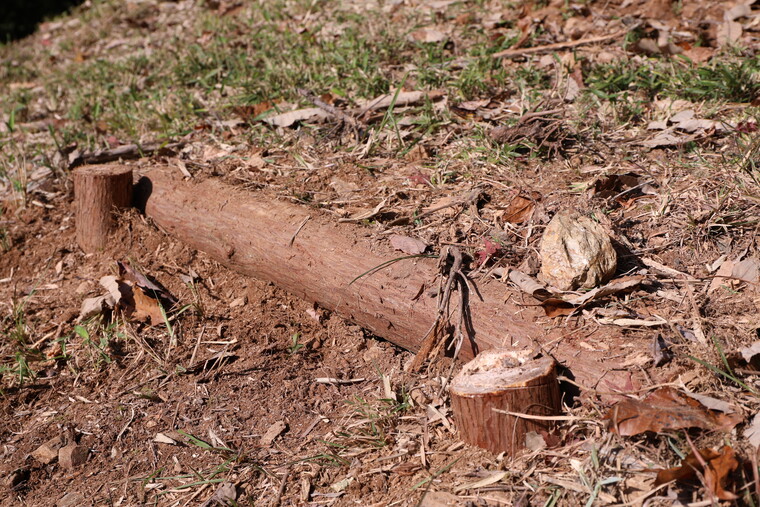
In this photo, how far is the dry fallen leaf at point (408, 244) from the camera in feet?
8.83

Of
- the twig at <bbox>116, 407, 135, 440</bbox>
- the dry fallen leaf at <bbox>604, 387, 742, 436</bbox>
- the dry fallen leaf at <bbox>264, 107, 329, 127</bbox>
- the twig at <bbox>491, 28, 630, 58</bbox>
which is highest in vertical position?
the twig at <bbox>491, 28, 630, 58</bbox>

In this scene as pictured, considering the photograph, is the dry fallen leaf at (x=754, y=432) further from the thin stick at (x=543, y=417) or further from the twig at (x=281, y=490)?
the twig at (x=281, y=490)

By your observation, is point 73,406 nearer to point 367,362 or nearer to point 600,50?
point 367,362

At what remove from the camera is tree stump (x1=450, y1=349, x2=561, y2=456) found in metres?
2.10

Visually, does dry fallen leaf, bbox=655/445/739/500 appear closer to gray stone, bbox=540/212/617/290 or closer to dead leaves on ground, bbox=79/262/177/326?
gray stone, bbox=540/212/617/290

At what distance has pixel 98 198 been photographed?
3467 millimetres

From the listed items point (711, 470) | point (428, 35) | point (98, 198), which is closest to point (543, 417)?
point (711, 470)

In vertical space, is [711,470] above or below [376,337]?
above

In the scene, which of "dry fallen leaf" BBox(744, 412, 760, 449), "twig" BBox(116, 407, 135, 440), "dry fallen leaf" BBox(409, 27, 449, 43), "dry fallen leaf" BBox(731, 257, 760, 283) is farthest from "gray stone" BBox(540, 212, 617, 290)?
"dry fallen leaf" BBox(409, 27, 449, 43)

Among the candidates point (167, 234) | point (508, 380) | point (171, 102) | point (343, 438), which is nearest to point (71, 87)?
point (171, 102)

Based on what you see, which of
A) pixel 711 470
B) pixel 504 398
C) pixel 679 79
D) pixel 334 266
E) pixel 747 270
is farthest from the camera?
pixel 679 79

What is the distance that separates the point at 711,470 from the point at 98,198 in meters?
2.98

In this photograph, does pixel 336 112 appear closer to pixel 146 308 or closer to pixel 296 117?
pixel 296 117

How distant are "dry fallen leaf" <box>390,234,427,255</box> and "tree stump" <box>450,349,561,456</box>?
62 centimetres
